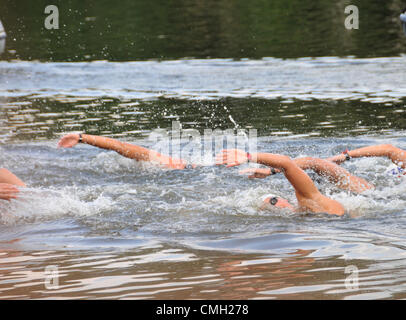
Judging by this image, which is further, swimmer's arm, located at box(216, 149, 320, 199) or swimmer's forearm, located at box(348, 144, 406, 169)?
swimmer's forearm, located at box(348, 144, 406, 169)

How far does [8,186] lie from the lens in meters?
7.73

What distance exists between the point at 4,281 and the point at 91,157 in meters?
5.09

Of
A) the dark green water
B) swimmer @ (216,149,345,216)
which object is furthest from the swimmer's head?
the dark green water

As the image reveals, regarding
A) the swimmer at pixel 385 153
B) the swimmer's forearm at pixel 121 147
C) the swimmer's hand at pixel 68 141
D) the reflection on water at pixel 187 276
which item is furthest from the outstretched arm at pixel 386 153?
the swimmer's hand at pixel 68 141

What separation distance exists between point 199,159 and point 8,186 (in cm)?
346

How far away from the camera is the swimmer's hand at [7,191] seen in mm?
7627

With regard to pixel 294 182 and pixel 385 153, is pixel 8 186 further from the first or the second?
pixel 385 153

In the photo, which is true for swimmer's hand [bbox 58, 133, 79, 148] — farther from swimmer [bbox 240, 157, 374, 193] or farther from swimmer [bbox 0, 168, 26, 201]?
swimmer [bbox 240, 157, 374, 193]

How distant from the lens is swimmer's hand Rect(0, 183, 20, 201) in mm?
7627

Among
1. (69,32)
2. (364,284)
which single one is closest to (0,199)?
(364,284)

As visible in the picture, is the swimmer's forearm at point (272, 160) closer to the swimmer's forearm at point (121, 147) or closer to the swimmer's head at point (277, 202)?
the swimmer's head at point (277, 202)

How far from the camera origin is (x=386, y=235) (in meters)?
6.75

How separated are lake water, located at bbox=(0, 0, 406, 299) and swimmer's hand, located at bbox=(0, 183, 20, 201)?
7.4 inches

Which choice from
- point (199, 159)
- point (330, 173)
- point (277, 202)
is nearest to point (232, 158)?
point (277, 202)
